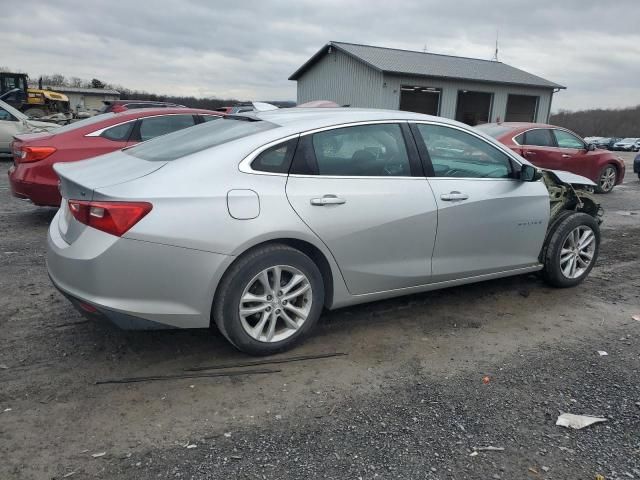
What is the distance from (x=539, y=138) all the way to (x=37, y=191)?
918 centimetres

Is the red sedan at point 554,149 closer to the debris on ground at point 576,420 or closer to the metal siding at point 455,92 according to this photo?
the debris on ground at point 576,420

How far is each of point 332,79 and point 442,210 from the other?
25.9m

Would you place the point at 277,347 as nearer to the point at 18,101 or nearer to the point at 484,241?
the point at 484,241

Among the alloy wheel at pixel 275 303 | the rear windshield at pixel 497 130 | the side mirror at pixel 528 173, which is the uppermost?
the rear windshield at pixel 497 130

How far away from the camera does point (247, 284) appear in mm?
3244

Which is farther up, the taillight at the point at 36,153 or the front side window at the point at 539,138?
the front side window at the point at 539,138

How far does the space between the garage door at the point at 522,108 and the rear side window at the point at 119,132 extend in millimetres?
25325

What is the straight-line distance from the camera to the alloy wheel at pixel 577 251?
4.96m

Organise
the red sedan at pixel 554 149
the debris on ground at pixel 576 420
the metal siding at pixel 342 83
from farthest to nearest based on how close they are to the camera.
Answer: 1. the metal siding at pixel 342 83
2. the red sedan at pixel 554 149
3. the debris on ground at pixel 576 420

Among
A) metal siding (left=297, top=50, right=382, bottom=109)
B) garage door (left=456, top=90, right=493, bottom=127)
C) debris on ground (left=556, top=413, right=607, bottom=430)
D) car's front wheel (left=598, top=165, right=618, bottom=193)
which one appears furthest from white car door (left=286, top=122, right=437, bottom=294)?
garage door (left=456, top=90, right=493, bottom=127)

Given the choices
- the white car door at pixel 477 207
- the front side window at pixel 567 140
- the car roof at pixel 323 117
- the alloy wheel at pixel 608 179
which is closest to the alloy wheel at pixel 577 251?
the white car door at pixel 477 207

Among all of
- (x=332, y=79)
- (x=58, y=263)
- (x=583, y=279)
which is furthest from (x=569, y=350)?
(x=332, y=79)

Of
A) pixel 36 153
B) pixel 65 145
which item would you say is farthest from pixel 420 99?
pixel 36 153

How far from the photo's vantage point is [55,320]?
13.1 ft
